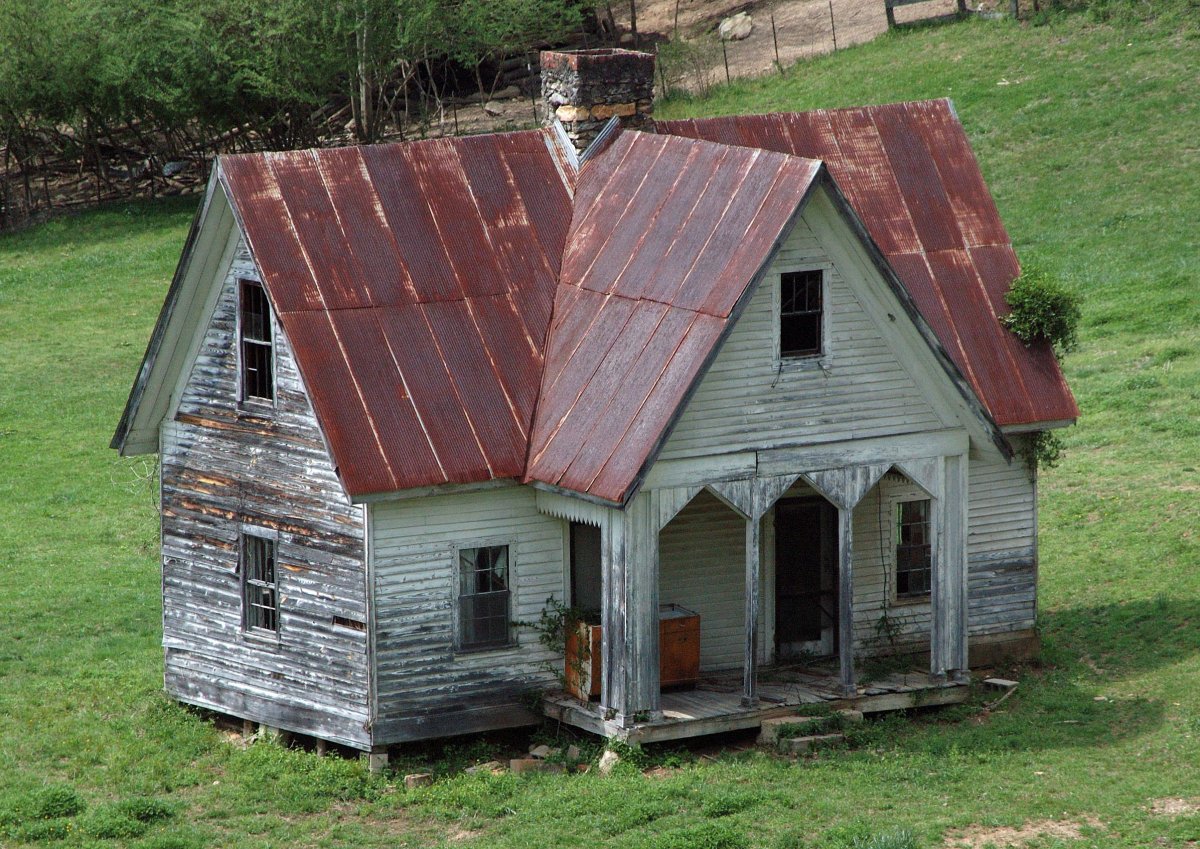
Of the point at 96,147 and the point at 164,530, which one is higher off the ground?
the point at 96,147

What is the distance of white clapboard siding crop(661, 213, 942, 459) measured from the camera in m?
20.8

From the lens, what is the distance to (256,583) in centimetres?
2248

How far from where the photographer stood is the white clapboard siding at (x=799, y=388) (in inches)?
819

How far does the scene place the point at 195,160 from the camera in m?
55.6

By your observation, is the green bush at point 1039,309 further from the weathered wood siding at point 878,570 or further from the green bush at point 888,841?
the green bush at point 888,841

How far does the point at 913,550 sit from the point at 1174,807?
5.83m

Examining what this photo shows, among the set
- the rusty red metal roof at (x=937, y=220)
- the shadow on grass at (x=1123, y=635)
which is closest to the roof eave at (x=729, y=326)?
the rusty red metal roof at (x=937, y=220)

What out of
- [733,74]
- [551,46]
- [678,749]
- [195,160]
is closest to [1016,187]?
[733,74]

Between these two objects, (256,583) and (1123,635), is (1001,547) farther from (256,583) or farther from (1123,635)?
(256,583)

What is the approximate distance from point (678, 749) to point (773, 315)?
4.93 metres

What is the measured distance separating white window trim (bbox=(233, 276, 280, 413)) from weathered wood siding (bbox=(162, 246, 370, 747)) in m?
0.05

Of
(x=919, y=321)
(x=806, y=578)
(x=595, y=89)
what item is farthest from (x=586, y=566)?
(x=595, y=89)

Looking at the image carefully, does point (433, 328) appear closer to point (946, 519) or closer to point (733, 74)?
point (946, 519)

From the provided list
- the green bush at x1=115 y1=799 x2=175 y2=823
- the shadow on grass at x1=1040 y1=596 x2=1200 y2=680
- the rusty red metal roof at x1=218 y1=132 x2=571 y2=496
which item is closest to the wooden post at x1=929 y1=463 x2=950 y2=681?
the shadow on grass at x1=1040 y1=596 x2=1200 y2=680
